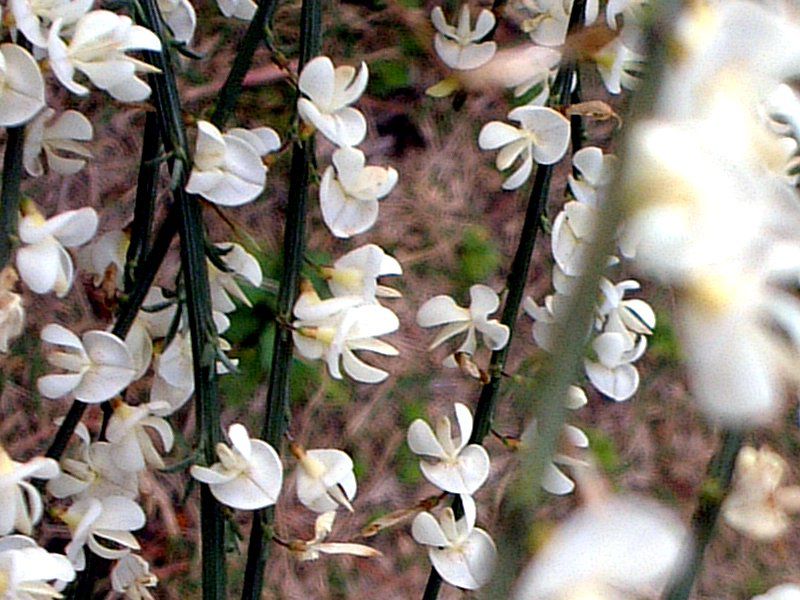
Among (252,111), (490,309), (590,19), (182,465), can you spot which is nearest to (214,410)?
(182,465)

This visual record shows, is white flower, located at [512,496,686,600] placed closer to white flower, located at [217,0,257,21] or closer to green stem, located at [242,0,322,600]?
green stem, located at [242,0,322,600]

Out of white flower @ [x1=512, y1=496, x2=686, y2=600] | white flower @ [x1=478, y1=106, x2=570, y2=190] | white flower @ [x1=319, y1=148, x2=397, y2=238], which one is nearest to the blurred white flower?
white flower @ [x1=319, y1=148, x2=397, y2=238]

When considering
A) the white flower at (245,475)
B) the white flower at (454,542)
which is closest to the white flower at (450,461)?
the white flower at (454,542)

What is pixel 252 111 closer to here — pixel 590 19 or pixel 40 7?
pixel 590 19

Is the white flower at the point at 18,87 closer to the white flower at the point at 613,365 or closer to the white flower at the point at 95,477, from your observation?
the white flower at the point at 95,477

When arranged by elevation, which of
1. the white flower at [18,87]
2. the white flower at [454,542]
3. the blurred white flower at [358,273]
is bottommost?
the white flower at [454,542]

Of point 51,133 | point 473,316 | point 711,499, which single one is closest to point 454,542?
point 473,316

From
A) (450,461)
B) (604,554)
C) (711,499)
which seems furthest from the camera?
(450,461)

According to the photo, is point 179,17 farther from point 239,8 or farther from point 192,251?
point 192,251
